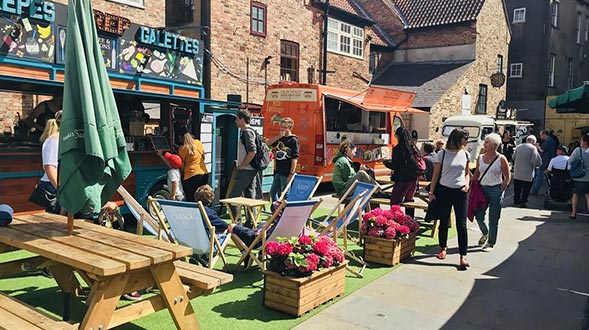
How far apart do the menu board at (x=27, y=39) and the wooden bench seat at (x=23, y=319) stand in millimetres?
4520

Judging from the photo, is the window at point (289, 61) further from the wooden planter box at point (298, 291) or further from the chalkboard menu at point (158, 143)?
the wooden planter box at point (298, 291)

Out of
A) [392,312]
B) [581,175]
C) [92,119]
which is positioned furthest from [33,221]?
[581,175]

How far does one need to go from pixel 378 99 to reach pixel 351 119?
41.8 inches

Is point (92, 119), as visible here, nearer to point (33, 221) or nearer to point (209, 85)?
point (33, 221)

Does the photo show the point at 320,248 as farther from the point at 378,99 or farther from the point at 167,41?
the point at 378,99

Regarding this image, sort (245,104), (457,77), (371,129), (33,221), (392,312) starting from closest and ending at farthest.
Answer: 1. (33,221)
2. (392,312)
3. (371,129)
4. (245,104)
5. (457,77)

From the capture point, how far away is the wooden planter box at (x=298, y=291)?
169 inches

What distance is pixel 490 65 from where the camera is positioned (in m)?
26.6

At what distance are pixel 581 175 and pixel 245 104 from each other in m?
9.95

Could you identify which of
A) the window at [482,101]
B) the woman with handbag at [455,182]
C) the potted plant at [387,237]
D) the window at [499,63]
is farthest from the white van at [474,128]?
the potted plant at [387,237]

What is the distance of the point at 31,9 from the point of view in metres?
6.63

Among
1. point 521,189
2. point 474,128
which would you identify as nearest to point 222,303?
point 521,189

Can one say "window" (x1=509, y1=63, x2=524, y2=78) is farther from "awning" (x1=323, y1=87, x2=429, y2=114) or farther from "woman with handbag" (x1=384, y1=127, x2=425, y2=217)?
"woman with handbag" (x1=384, y1=127, x2=425, y2=217)

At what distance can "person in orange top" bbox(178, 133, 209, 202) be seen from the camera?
285 inches
